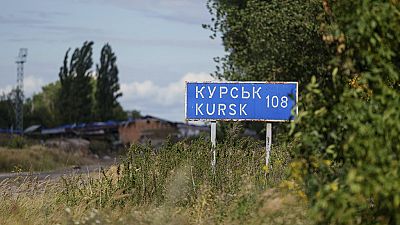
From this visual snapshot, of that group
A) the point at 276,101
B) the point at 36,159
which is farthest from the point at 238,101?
the point at 36,159

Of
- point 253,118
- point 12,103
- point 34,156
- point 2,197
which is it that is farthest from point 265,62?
point 12,103

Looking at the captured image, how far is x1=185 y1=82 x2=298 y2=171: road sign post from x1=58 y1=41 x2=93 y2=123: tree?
78297 mm

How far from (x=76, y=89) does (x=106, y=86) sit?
20.9 feet

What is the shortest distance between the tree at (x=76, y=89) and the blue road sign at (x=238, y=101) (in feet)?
257

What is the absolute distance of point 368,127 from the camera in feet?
25.2

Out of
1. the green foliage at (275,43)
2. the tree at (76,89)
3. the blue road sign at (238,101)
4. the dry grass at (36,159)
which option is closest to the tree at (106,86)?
the tree at (76,89)

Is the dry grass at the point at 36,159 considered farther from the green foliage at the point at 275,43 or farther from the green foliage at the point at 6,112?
the green foliage at the point at 6,112

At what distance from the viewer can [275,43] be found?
33.8 metres

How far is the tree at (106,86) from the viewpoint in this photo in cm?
9931

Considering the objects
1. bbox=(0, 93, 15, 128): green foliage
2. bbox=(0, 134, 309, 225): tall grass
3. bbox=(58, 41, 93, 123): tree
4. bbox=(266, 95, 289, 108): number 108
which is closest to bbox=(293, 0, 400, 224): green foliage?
bbox=(0, 134, 309, 225): tall grass

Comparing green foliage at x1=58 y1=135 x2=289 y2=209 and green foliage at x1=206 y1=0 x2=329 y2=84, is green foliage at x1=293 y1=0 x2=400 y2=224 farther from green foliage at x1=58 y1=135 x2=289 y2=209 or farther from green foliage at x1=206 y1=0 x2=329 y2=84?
green foliage at x1=206 y1=0 x2=329 y2=84

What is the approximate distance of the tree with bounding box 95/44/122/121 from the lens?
99.3 metres

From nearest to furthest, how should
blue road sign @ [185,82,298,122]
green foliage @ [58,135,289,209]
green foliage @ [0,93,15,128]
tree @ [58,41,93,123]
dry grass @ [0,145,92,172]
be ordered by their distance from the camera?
green foliage @ [58,135,289,209] → blue road sign @ [185,82,298,122] → dry grass @ [0,145,92,172] → tree @ [58,41,93,123] → green foliage @ [0,93,15,128]

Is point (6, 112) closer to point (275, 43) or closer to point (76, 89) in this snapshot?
point (76, 89)
